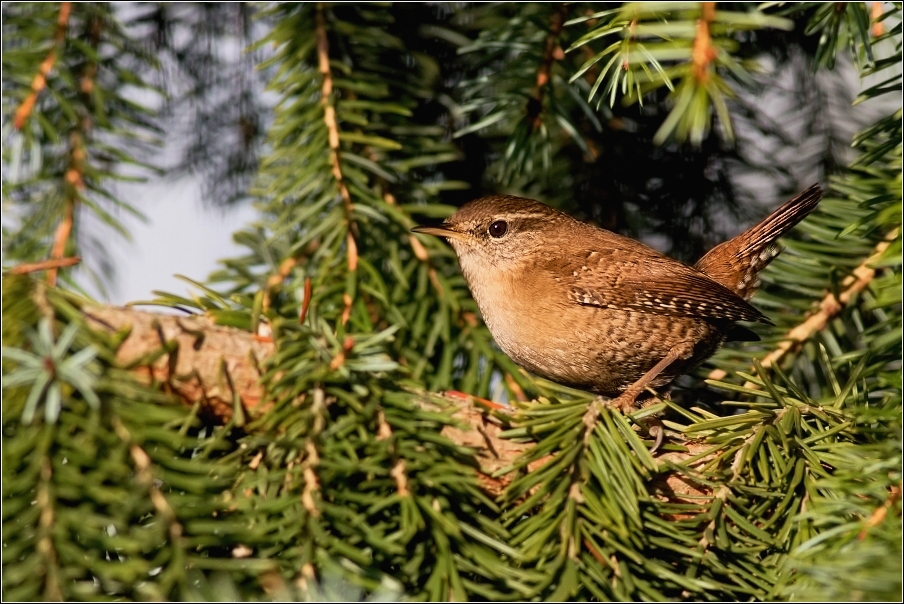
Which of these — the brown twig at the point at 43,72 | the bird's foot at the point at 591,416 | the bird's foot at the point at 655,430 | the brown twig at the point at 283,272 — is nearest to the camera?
the bird's foot at the point at 591,416

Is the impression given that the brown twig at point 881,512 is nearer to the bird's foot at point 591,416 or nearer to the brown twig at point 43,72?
the bird's foot at point 591,416

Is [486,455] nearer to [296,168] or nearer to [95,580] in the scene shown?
[95,580]

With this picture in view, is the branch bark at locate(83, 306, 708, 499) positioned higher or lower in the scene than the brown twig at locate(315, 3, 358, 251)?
lower

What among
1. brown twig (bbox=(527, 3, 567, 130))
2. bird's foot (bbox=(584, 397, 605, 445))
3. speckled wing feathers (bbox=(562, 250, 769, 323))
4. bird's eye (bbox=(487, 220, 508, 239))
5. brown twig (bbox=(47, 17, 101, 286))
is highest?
brown twig (bbox=(527, 3, 567, 130))

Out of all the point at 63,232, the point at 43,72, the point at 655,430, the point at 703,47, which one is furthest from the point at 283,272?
the point at 703,47

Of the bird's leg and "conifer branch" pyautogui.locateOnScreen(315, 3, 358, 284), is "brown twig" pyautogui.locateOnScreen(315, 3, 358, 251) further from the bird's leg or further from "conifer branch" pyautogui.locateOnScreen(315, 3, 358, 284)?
the bird's leg

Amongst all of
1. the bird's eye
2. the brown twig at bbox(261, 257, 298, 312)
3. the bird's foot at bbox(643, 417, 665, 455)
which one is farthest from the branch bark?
the bird's eye

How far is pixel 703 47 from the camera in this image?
1.57 m

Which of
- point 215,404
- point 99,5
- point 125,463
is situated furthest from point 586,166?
point 125,463

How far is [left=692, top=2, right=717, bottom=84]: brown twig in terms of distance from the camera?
5.08ft

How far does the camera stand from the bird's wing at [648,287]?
3.30 m

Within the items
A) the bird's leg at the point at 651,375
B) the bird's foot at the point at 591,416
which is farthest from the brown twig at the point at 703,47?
the bird's leg at the point at 651,375

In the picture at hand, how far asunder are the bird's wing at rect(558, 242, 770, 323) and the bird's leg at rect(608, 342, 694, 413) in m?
0.13

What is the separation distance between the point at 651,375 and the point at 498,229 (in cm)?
86
